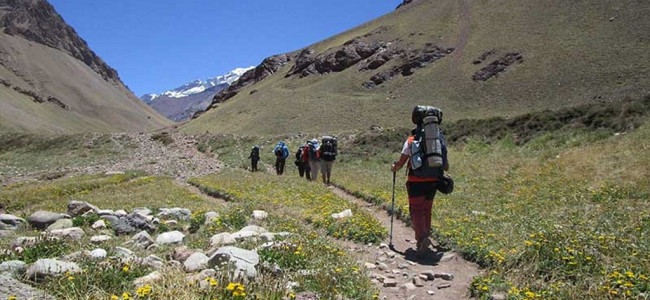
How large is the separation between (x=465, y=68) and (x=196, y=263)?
7858 cm

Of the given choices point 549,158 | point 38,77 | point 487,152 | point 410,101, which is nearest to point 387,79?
point 410,101

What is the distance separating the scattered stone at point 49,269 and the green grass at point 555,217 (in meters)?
5.01

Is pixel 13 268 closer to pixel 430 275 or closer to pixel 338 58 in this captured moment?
pixel 430 275

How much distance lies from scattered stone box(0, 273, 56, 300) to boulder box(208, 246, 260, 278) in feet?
5.99

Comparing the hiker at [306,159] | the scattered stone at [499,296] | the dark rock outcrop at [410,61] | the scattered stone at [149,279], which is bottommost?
the scattered stone at [499,296]

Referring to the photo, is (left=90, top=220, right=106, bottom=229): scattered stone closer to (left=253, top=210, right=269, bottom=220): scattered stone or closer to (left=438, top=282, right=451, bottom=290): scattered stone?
(left=253, top=210, right=269, bottom=220): scattered stone

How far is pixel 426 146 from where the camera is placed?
7645 millimetres

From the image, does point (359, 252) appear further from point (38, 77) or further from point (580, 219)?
point (38, 77)

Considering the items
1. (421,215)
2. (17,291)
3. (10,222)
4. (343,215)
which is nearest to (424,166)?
(421,215)

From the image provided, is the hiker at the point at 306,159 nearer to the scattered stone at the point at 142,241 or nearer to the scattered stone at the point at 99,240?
the scattered stone at the point at 142,241

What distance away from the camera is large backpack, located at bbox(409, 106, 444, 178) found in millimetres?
7520

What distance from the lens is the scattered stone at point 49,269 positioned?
500cm

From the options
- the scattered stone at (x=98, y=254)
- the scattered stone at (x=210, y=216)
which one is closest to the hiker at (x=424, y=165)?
the scattered stone at (x=210, y=216)

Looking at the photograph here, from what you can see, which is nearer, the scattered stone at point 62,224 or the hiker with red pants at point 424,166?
the hiker with red pants at point 424,166
